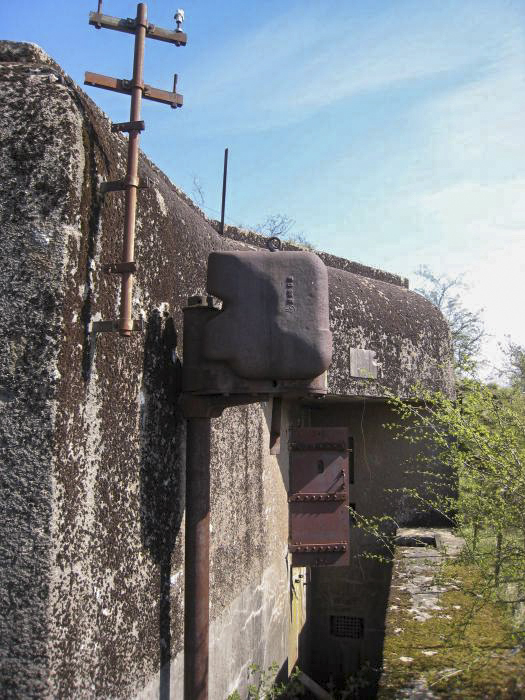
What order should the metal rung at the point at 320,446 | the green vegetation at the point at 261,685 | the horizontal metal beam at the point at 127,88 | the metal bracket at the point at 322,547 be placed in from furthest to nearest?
the metal rung at the point at 320,446
the metal bracket at the point at 322,547
the green vegetation at the point at 261,685
the horizontal metal beam at the point at 127,88

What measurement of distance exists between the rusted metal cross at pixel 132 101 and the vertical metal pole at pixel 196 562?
814 millimetres

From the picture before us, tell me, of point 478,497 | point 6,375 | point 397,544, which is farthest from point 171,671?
point 397,544

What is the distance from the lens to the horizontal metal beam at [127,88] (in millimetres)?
2268

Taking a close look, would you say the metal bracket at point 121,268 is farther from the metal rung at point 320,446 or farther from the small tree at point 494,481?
the metal rung at point 320,446

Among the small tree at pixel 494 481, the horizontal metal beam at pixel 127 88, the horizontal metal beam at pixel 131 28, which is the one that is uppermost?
the horizontal metal beam at pixel 131 28

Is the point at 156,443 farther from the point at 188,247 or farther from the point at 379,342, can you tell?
the point at 379,342

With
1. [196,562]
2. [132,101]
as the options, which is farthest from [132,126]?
[196,562]

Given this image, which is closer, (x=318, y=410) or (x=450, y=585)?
(x=450, y=585)

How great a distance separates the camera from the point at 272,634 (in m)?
4.72

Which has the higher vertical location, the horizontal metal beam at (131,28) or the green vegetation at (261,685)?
the horizontal metal beam at (131,28)

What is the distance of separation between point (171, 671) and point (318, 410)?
4194 mm

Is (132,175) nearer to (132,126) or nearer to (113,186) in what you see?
(113,186)

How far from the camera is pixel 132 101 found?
232cm

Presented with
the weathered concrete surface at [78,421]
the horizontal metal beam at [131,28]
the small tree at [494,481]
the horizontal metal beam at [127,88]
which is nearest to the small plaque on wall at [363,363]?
the small tree at [494,481]
